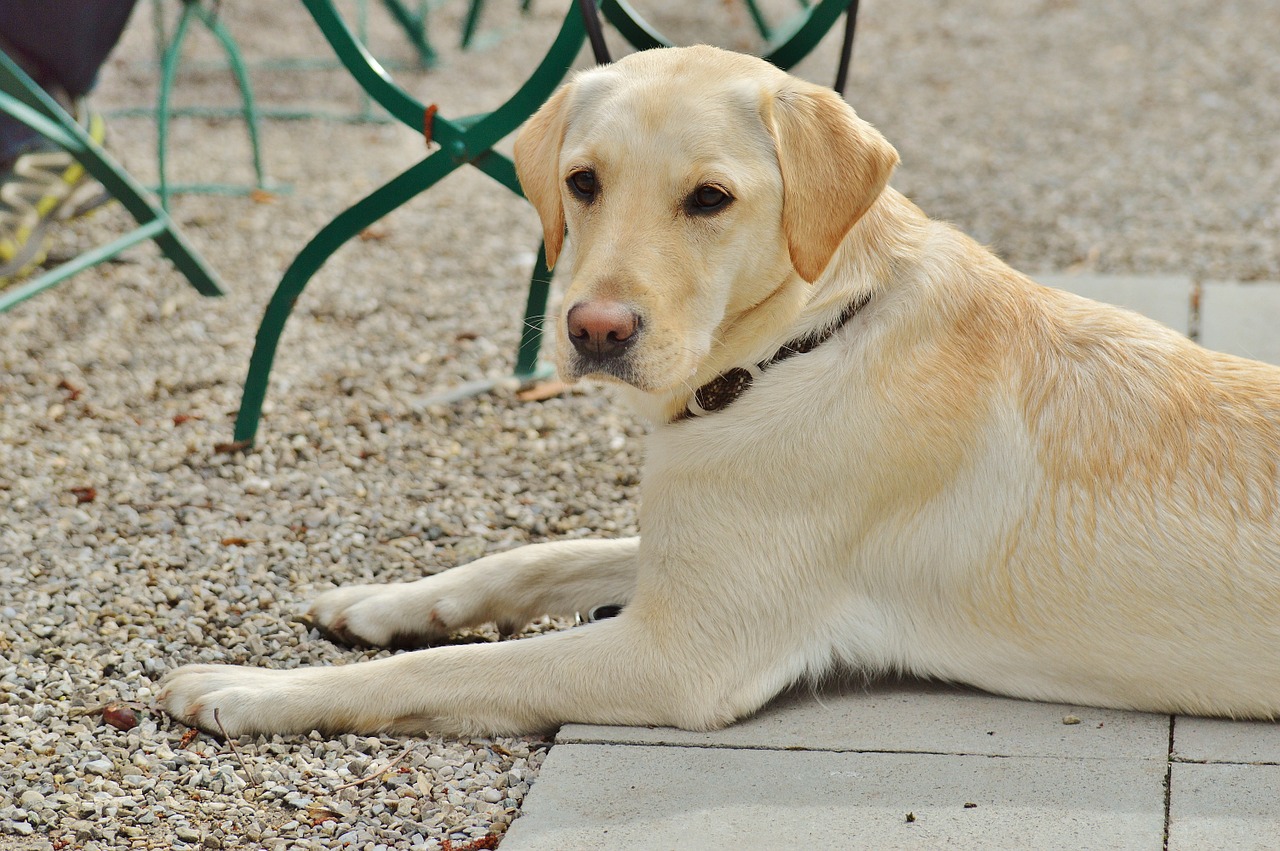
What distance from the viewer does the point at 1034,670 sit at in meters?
2.65

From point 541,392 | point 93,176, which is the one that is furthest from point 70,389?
point 541,392

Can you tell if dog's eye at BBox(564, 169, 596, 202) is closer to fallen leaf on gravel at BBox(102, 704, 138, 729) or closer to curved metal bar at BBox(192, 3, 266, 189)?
fallen leaf on gravel at BBox(102, 704, 138, 729)

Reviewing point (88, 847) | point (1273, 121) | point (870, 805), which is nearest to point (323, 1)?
point (88, 847)

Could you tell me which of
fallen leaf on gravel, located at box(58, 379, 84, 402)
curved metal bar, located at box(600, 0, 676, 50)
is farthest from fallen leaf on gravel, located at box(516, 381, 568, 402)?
fallen leaf on gravel, located at box(58, 379, 84, 402)

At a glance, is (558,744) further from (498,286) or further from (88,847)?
(498,286)

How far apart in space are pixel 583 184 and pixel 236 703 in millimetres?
1233

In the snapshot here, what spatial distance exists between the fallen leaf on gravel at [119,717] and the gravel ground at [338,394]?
0.02 meters

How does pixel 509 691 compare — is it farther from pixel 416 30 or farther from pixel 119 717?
pixel 416 30

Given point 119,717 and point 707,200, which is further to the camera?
point 119,717

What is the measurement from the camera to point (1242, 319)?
4.64 meters

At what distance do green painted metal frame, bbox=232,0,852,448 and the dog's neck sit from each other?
2.87 feet

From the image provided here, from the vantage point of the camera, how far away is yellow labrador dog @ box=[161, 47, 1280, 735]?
2.53 metres

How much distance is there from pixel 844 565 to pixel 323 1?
82.7 inches

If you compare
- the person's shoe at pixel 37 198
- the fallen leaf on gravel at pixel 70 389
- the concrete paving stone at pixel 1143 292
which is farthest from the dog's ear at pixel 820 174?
the person's shoe at pixel 37 198
